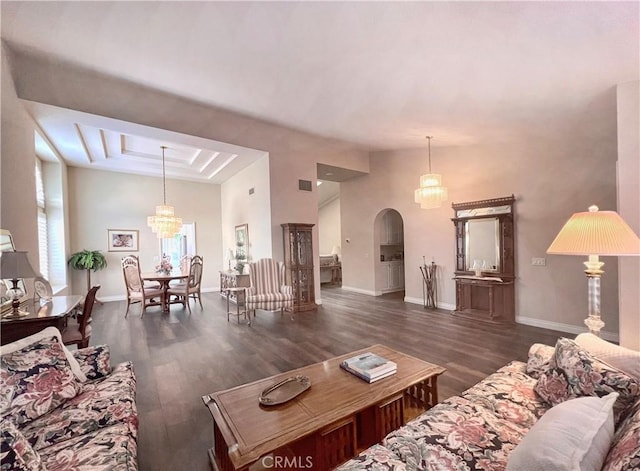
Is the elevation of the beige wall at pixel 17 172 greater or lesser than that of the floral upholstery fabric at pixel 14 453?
greater

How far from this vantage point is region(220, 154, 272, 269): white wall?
5992 millimetres

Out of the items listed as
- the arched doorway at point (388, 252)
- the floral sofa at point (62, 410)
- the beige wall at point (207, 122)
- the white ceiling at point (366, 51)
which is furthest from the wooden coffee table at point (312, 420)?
the arched doorway at point (388, 252)

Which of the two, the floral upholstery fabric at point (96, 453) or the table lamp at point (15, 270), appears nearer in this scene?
the floral upholstery fabric at point (96, 453)

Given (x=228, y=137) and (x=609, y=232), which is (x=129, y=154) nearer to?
(x=228, y=137)

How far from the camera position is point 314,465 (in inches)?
63.8

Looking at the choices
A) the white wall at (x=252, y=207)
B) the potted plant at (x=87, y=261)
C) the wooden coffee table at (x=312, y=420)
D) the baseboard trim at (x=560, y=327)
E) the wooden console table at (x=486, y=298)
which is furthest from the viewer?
the potted plant at (x=87, y=261)

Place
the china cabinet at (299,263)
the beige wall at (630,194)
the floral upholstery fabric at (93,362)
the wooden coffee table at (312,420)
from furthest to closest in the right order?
1. the china cabinet at (299,263)
2. the beige wall at (630,194)
3. the floral upholstery fabric at (93,362)
4. the wooden coffee table at (312,420)

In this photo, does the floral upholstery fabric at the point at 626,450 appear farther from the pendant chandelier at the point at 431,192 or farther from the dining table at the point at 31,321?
→ the pendant chandelier at the point at 431,192

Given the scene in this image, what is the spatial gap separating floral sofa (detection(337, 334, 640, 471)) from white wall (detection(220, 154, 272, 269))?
4.73m

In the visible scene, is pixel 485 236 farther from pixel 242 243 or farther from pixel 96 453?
pixel 96 453

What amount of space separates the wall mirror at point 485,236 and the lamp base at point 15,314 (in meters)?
5.93

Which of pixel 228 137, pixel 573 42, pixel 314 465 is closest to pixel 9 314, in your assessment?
pixel 314 465

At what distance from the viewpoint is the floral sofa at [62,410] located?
1241 mm

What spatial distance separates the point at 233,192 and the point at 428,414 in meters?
7.14
